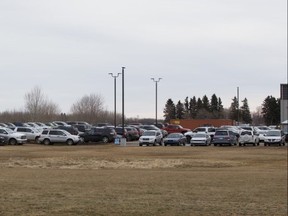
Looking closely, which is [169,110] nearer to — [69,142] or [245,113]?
[245,113]

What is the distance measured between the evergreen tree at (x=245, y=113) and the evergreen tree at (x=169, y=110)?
20989 mm

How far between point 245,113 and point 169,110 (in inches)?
941

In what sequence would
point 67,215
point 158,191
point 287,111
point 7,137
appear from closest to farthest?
point 67,215, point 158,191, point 7,137, point 287,111

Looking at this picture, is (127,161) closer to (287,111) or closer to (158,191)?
(158,191)

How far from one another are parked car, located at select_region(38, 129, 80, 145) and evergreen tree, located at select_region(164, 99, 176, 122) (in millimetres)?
112666

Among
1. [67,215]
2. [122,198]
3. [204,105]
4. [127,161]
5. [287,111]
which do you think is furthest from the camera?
[204,105]

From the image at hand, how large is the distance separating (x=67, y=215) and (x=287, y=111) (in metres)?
95.1

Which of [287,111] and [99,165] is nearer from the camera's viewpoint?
[99,165]

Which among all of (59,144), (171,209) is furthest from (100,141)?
(171,209)

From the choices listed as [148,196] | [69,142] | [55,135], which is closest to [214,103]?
[69,142]

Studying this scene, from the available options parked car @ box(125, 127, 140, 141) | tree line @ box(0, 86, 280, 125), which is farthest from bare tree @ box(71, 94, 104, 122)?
parked car @ box(125, 127, 140, 141)

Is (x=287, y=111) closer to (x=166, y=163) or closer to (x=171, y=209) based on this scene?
(x=166, y=163)

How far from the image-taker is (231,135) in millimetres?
52625

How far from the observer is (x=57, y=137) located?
51.8 m
